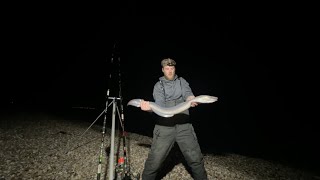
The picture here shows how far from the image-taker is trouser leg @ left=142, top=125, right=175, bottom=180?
4.55 metres

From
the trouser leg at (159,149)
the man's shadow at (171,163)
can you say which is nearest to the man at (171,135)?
the trouser leg at (159,149)

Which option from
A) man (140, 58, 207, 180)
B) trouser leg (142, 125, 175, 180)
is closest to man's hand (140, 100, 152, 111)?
man (140, 58, 207, 180)

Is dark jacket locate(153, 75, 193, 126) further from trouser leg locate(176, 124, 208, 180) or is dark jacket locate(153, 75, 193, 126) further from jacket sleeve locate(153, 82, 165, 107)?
trouser leg locate(176, 124, 208, 180)

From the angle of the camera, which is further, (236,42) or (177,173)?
(236,42)

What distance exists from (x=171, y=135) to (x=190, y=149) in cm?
49

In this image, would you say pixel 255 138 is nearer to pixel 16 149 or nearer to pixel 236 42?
pixel 16 149

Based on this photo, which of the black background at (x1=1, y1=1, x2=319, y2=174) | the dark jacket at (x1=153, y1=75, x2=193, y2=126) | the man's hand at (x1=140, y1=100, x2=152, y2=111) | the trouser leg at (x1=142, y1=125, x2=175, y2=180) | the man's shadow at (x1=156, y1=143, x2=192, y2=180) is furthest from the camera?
the black background at (x1=1, y1=1, x2=319, y2=174)

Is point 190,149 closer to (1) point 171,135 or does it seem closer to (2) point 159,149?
(1) point 171,135

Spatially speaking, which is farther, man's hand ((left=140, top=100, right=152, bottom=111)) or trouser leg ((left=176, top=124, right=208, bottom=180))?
trouser leg ((left=176, top=124, right=208, bottom=180))

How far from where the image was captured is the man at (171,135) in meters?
4.57

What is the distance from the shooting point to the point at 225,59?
50.5 m

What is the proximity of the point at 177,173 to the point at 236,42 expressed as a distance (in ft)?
161

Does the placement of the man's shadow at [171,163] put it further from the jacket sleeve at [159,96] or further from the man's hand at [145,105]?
the man's hand at [145,105]

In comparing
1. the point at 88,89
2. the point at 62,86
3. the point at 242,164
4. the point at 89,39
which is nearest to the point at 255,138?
the point at 242,164
